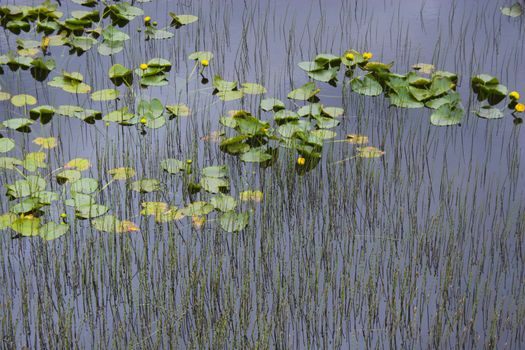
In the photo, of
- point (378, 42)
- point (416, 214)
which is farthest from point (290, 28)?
point (416, 214)

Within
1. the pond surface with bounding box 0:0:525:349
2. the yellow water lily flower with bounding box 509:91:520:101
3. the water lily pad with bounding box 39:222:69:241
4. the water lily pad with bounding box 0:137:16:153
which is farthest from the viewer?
the yellow water lily flower with bounding box 509:91:520:101

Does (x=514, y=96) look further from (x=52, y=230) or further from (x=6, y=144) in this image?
(x=6, y=144)

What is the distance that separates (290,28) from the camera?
472 centimetres

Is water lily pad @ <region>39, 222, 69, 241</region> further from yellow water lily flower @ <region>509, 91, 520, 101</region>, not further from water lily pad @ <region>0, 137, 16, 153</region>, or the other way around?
yellow water lily flower @ <region>509, 91, 520, 101</region>

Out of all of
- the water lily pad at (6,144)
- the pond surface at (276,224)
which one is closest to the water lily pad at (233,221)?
A: the pond surface at (276,224)

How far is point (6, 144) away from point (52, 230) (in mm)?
669

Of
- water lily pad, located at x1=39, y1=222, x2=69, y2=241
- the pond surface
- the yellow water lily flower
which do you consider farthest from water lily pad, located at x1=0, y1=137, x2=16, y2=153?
the yellow water lily flower

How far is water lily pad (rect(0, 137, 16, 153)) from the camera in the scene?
3.42 metres

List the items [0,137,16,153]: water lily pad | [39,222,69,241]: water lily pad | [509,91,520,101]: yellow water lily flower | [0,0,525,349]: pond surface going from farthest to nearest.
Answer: [509,91,520,101]: yellow water lily flower, [0,137,16,153]: water lily pad, [39,222,69,241]: water lily pad, [0,0,525,349]: pond surface

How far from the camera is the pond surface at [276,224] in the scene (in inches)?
103

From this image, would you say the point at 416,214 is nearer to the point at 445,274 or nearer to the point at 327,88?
the point at 445,274

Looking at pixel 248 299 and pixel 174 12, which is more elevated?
pixel 174 12

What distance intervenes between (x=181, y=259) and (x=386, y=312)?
76 cm

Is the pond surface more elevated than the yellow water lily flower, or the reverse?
the yellow water lily flower
